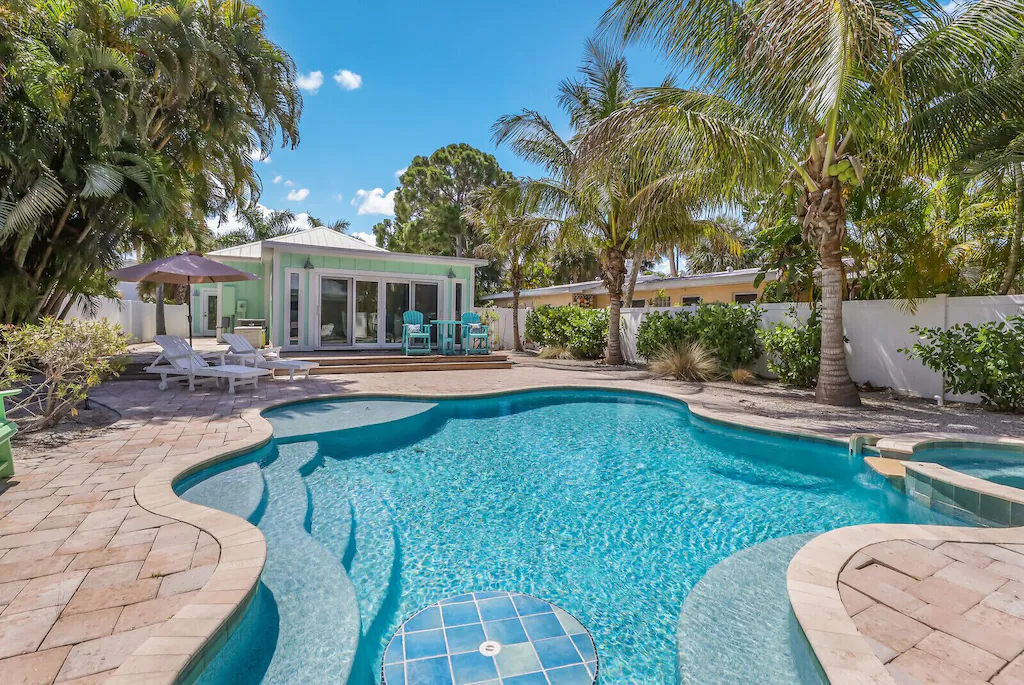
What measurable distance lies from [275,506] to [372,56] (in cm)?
1388

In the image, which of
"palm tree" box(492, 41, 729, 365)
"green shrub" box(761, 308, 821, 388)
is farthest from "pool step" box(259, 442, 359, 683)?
"palm tree" box(492, 41, 729, 365)

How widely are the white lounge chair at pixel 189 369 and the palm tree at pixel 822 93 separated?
734cm

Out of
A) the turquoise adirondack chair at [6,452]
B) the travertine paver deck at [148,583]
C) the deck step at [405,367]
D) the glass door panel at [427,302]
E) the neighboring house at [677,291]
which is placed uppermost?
the neighboring house at [677,291]

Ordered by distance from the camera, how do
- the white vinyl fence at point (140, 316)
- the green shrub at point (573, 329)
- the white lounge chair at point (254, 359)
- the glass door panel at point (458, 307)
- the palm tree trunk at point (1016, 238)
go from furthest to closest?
the white vinyl fence at point (140, 316) < the glass door panel at point (458, 307) < the green shrub at point (573, 329) < the white lounge chair at point (254, 359) < the palm tree trunk at point (1016, 238)

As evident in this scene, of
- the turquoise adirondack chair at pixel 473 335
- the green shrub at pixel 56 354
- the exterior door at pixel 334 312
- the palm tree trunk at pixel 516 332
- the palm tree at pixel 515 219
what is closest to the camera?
the green shrub at pixel 56 354

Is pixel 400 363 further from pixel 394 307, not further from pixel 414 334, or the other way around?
pixel 394 307

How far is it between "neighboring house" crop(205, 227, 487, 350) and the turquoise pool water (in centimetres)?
686

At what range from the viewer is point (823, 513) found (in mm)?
4363

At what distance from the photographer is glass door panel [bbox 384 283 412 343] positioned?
14.9 metres

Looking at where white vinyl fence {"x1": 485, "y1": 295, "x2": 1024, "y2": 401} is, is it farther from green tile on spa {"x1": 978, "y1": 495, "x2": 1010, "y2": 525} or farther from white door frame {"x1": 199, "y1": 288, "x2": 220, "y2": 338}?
white door frame {"x1": 199, "y1": 288, "x2": 220, "y2": 338}

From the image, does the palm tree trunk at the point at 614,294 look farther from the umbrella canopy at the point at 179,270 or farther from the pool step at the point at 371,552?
the pool step at the point at 371,552

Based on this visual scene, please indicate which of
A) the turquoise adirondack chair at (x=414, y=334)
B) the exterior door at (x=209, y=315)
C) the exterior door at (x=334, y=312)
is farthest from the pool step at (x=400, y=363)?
the exterior door at (x=209, y=315)

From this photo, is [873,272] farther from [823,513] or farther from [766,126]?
[823,513]

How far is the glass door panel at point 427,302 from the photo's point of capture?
601 inches
